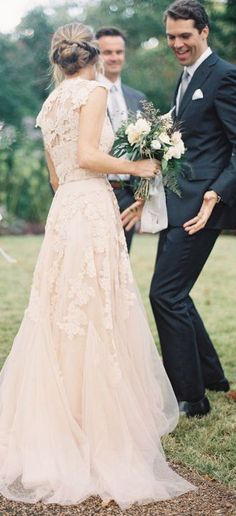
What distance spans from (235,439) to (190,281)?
965 mm

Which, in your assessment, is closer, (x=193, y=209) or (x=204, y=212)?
(x=204, y=212)

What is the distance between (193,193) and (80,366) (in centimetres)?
129

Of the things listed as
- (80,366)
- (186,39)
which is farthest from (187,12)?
(80,366)

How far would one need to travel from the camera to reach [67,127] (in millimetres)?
3973

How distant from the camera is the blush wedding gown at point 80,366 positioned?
146 inches

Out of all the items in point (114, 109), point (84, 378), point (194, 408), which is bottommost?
point (194, 408)

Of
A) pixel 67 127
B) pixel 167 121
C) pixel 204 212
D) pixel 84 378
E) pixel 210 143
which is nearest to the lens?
pixel 84 378

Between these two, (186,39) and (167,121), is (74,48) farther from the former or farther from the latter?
(186,39)

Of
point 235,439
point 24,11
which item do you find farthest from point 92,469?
point 24,11

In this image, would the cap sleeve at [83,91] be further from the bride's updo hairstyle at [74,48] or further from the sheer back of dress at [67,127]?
the bride's updo hairstyle at [74,48]

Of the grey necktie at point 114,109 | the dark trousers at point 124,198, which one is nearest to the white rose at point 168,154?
the dark trousers at point 124,198

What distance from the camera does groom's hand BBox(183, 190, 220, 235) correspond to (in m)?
4.43

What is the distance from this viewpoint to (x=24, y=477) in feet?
11.9

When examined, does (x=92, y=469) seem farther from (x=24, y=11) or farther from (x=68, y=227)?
(x=24, y=11)
